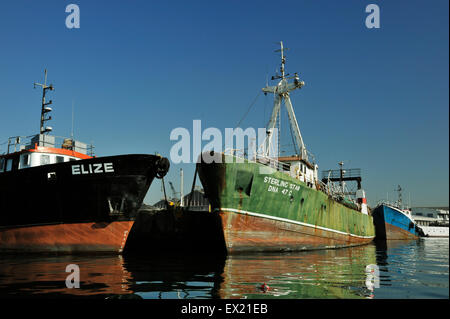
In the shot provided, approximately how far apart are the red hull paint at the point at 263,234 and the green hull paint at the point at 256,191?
16.2 inches

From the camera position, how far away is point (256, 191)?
16781 mm

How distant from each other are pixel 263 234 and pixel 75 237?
31.8 ft

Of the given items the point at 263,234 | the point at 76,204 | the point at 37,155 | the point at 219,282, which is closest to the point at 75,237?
the point at 76,204

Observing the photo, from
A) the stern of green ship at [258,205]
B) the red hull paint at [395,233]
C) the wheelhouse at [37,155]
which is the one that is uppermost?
the wheelhouse at [37,155]

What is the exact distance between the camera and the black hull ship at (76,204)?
1627 centimetres

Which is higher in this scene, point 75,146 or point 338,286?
point 75,146

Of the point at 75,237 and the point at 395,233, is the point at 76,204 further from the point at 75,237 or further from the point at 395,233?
the point at 395,233

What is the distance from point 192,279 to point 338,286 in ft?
13.7

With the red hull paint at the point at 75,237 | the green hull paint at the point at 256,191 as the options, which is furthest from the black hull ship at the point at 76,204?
the green hull paint at the point at 256,191

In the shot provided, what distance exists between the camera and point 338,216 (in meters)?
26.0

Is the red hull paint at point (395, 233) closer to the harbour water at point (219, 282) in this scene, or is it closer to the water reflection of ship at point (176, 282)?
the harbour water at point (219, 282)

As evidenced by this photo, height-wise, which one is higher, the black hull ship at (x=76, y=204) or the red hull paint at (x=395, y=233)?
the black hull ship at (x=76, y=204)
